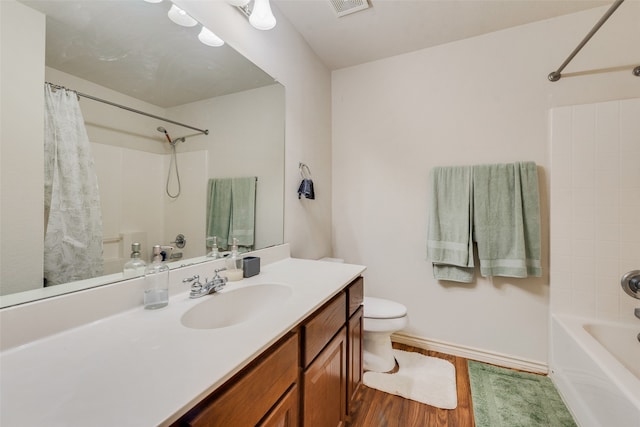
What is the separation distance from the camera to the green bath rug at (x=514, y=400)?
1359 millimetres

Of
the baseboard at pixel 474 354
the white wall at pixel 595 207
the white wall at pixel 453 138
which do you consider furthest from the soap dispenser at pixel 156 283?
the white wall at pixel 595 207

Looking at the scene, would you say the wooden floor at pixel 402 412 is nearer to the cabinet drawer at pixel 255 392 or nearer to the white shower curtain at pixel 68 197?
the cabinet drawer at pixel 255 392

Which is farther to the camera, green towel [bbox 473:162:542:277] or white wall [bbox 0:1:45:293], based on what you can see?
green towel [bbox 473:162:542:277]

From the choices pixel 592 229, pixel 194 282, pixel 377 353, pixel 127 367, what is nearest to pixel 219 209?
pixel 194 282

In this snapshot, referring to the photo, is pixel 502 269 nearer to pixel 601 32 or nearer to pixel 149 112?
pixel 601 32

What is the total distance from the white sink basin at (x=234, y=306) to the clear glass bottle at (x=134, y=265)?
0.81 feet

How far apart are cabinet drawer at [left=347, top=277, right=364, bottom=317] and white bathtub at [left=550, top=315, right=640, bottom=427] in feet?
3.48

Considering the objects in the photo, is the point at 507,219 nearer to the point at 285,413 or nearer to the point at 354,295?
the point at 354,295

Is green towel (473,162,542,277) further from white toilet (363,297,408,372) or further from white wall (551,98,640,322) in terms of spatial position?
white toilet (363,297,408,372)

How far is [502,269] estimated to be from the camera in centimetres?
177

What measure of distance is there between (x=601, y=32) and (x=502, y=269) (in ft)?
5.47

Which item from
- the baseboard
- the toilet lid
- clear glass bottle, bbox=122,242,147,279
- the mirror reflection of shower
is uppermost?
the mirror reflection of shower

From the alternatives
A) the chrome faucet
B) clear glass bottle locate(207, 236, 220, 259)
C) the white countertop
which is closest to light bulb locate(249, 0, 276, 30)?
clear glass bottle locate(207, 236, 220, 259)

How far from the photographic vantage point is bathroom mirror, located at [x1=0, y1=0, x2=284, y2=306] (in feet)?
2.58
